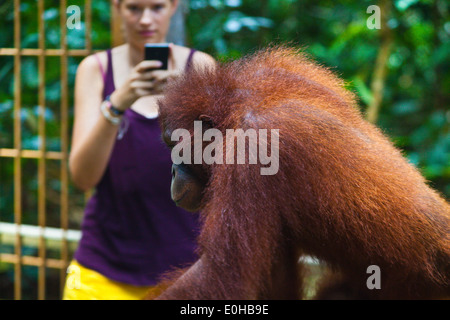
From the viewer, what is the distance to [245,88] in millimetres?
1421

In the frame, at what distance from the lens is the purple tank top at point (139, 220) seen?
1.81 metres

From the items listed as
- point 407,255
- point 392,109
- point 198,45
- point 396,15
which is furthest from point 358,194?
point 392,109

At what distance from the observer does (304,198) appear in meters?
1.29

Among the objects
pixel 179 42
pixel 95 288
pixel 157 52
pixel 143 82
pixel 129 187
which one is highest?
pixel 179 42

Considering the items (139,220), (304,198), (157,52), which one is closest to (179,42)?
(157,52)

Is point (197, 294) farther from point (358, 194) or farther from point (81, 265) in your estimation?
point (81, 265)

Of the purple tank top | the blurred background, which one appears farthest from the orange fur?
the blurred background

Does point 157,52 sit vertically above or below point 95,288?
above

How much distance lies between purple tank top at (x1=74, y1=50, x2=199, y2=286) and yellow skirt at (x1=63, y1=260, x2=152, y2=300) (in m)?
0.03

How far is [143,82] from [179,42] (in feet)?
3.78

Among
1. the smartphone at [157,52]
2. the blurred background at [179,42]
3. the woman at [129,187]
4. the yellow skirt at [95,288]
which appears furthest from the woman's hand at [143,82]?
the blurred background at [179,42]

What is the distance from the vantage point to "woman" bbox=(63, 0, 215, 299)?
1788mm

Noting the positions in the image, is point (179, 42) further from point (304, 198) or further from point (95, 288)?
point (304, 198)
